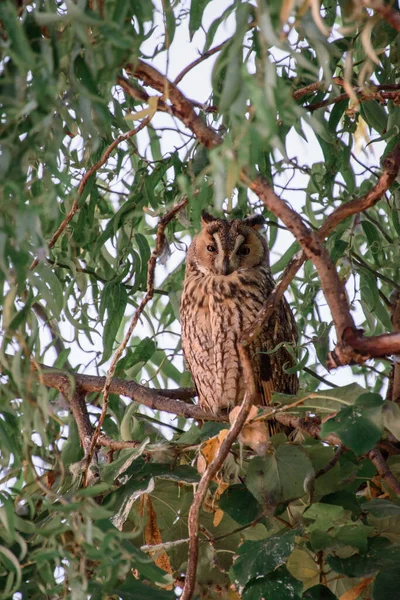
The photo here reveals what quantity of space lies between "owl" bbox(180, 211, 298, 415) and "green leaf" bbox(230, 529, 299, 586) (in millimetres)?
1340

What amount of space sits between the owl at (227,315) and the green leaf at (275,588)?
1337 mm

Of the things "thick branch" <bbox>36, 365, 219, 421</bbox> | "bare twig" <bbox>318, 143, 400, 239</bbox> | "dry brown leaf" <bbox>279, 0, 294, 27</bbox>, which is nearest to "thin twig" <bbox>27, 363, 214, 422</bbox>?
"thick branch" <bbox>36, 365, 219, 421</bbox>

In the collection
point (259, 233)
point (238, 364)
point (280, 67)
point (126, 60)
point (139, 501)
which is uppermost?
point (259, 233)

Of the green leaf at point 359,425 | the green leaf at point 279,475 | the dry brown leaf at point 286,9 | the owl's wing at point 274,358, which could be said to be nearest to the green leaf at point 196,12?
the dry brown leaf at point 286,9

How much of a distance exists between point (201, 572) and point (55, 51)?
1.05 meters

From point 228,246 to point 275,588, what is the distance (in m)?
1.64

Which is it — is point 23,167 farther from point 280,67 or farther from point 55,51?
point 280,67

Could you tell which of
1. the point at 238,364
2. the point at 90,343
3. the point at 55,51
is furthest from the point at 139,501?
the point at 238,364

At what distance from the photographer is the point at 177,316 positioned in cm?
246

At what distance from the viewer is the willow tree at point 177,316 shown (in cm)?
96

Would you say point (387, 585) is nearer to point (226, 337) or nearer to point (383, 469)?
point (383, 469)

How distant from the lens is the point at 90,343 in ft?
6.80

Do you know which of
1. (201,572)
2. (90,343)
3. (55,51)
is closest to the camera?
(55,51)

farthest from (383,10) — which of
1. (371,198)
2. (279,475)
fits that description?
(279,475)
